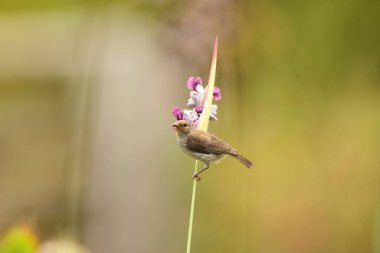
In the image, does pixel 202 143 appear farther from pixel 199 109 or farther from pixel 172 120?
pixel 172 120

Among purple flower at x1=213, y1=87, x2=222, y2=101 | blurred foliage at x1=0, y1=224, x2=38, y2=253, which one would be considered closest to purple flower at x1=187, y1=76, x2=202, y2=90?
purple flower at x1=213, y1=87, x2=222, y2=101

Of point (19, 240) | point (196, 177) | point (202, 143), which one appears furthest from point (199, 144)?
point (19, 240)

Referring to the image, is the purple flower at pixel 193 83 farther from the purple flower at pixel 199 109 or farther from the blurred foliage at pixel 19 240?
the blurred foliage at pixel 19 240

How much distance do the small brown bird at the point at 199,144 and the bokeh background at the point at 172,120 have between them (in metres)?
0.10

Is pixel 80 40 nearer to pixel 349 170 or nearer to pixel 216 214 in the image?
pixel 216 214

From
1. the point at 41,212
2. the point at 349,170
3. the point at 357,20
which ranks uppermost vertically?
the point at 357,20

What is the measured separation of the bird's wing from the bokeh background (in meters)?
0.12

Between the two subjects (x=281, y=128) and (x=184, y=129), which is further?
(x=281, y=128)

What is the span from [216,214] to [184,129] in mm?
208

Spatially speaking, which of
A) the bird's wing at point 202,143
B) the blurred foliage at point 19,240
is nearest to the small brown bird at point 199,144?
the bird's wing at point 202,143

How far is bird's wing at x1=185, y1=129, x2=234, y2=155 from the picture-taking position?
2.70ft

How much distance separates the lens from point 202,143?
0.83 m

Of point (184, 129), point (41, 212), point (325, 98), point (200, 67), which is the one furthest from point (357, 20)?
point (41, 212)

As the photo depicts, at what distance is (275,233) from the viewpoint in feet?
3.21
